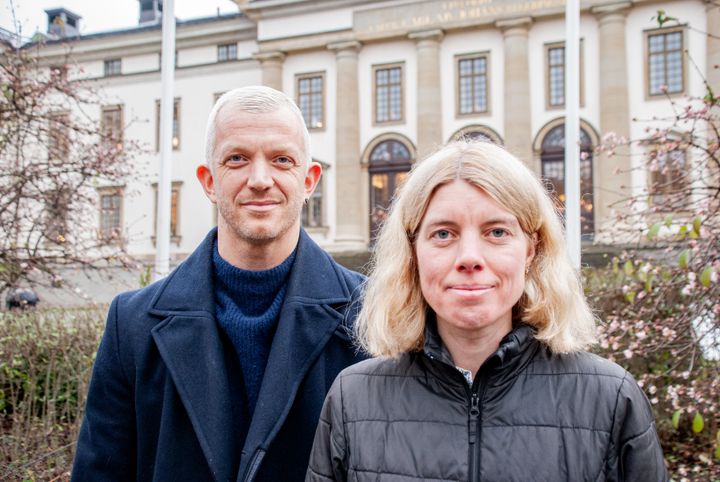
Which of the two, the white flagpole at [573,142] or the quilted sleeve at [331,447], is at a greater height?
the white flagpole at [573,142]

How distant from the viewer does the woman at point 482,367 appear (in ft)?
6.68

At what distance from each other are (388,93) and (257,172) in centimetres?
3160

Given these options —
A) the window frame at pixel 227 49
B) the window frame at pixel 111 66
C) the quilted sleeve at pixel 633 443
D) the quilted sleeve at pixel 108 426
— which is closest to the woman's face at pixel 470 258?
the quilted sleeve at pixel 633 443

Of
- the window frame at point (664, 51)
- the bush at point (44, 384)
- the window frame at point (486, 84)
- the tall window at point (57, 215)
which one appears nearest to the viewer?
the bush at point (44, 384)

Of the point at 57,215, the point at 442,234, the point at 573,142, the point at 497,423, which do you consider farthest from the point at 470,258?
the point at 573,142

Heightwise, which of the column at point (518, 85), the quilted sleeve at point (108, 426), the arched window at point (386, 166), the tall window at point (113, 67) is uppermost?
the tall window at point (113, 67)

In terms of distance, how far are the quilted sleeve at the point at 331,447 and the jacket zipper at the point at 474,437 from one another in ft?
1.34

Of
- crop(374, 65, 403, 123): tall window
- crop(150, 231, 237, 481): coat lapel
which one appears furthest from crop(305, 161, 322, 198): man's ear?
crop(374, 65, 403, 123): tall window

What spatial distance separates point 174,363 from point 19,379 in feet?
16.0

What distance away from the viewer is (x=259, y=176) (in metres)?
2.61

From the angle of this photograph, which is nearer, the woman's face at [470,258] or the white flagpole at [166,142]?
the woman's face at [470,258]

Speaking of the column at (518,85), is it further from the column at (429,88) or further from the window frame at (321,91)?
the window frame at (321,91)

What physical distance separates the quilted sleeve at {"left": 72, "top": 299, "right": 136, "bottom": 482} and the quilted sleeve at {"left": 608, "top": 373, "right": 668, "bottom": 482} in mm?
1809

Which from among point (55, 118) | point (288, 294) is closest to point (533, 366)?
point (288, 294)
